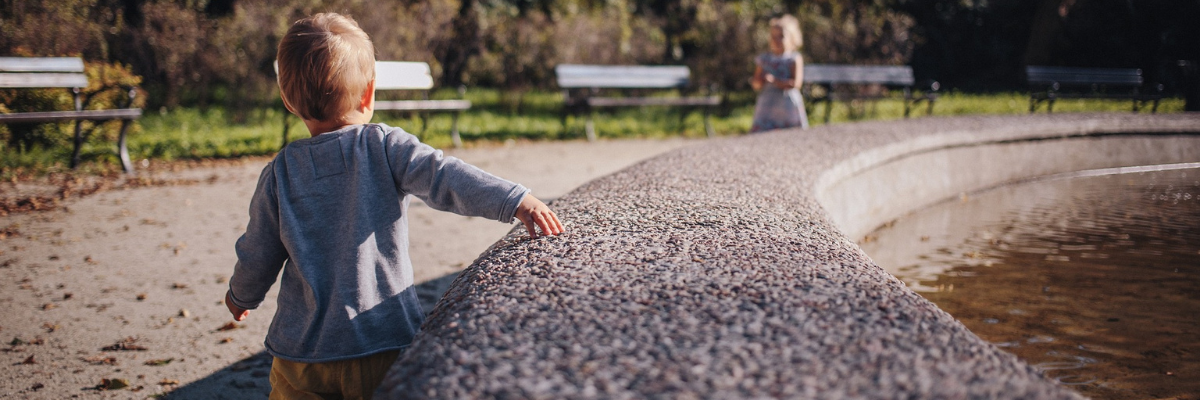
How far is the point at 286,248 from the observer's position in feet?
6.30

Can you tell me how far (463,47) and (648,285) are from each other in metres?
14.3

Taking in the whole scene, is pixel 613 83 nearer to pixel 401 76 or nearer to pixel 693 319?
pixel 401 76

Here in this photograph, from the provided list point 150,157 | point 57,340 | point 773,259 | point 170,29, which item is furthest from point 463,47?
point 773,259

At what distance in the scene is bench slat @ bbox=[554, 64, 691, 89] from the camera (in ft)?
36.4

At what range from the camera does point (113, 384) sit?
2.91m

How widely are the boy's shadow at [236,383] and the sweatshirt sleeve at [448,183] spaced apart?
4.20 ft

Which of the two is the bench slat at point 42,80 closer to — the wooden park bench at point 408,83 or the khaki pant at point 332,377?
the wooden park bench at point 408,83

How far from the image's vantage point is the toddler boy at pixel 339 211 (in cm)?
189

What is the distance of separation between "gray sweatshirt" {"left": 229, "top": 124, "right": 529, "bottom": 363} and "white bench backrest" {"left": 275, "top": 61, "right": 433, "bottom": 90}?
7562 mm

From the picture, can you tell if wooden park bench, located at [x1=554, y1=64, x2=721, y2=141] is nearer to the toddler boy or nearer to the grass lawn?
the grass lawn

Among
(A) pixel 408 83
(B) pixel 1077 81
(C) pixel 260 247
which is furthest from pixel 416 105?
(B) pixel 1077 81

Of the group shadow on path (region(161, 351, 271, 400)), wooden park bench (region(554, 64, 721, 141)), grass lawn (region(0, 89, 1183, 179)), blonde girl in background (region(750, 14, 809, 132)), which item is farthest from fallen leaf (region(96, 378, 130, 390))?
wooden park bench (region(554, 64, 721, 141))

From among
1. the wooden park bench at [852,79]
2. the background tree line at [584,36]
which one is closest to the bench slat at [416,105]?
the background tree line at [584,36]

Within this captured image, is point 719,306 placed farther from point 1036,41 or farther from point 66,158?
point 1036,41
